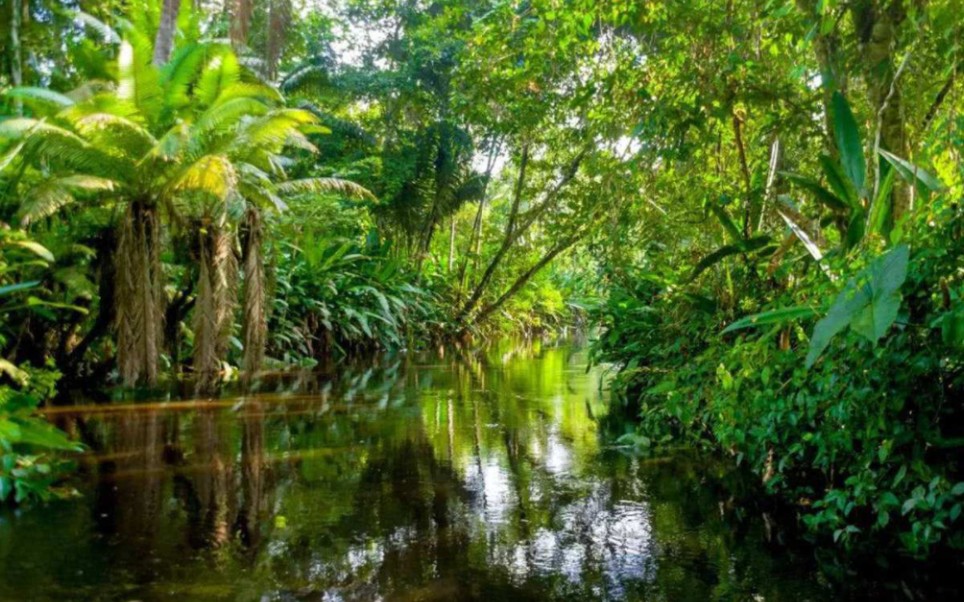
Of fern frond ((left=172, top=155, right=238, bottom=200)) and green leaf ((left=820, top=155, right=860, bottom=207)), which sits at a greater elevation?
fern frond ((left=172, top=155, right=238, bottom=200))

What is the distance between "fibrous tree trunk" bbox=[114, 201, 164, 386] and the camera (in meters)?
8.02

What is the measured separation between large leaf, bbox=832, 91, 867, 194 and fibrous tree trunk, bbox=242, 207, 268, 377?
288 inches

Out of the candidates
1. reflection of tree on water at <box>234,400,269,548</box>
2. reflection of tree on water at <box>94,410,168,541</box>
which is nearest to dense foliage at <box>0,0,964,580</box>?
reflection of tree on water at <box>94,410,168,541</box>

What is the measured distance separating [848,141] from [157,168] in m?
7.14

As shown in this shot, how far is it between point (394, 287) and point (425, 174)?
11.0ft

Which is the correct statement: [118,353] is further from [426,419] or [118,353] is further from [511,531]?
[511,531]

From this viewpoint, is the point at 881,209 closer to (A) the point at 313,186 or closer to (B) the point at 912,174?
(B) the point at 912,174

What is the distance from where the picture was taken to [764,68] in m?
5.58

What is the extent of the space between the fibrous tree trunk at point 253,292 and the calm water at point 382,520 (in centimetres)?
284

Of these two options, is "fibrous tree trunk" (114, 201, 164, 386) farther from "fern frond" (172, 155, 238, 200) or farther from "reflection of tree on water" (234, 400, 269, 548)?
"reflection of tree on water" (234, 400, 269, 548)

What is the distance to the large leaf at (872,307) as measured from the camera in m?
2.52

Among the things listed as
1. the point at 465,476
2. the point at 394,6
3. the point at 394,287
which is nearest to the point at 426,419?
the point at 465,476

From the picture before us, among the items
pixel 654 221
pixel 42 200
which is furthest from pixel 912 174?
pixel 42 200

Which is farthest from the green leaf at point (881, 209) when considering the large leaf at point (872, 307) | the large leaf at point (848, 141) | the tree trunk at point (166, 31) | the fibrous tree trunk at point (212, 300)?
the tree trunk at point (166, 31)
